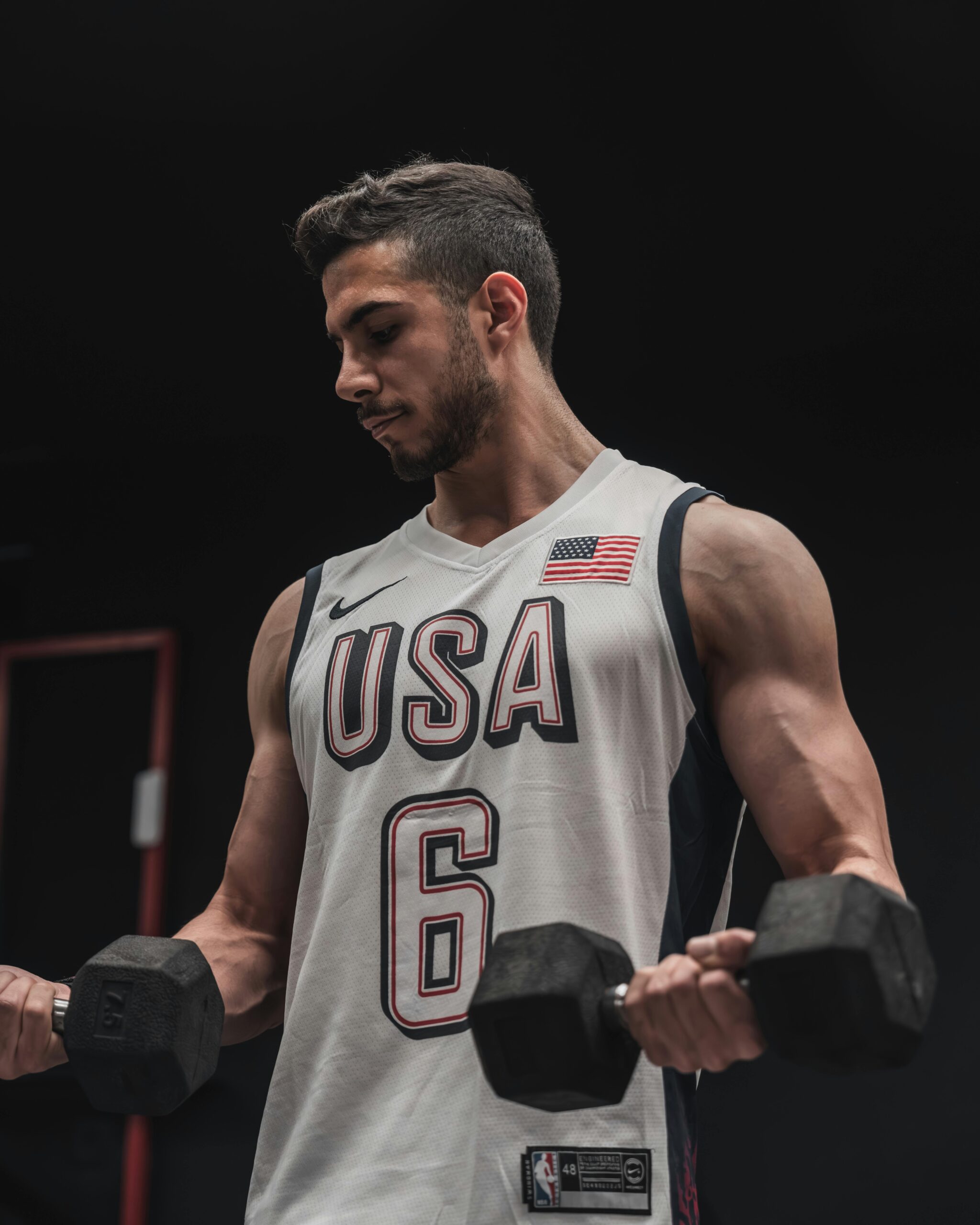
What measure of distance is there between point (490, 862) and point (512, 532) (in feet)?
1.18

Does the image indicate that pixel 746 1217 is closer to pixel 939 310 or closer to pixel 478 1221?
pixel 478 1221

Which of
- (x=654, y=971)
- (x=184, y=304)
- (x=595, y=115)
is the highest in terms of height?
(x=595, y=115)

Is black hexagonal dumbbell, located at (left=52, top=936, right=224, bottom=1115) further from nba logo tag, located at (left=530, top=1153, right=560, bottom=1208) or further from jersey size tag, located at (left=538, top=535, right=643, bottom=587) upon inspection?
jersey size tag, located at (left=538, top=535, right=643, bottom=587)

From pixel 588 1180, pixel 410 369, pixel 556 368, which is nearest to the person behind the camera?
pixel 588 1180

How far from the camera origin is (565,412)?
61.6 inches

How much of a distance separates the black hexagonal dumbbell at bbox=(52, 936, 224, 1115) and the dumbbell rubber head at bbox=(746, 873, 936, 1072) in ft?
1.66

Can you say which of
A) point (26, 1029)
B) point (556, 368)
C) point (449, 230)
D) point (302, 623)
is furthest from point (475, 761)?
point (556, 368)

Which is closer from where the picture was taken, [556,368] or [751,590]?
[751,590]

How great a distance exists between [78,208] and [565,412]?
1.67 meters

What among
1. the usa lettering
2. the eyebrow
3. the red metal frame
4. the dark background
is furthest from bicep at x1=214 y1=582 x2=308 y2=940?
the red metal frame

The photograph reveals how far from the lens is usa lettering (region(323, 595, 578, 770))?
129cm

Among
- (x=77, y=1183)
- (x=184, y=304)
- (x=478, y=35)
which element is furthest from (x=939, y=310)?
(x=77, y=1183)

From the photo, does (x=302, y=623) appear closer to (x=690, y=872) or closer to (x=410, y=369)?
(x=410, y=369)

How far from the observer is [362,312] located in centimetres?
147
